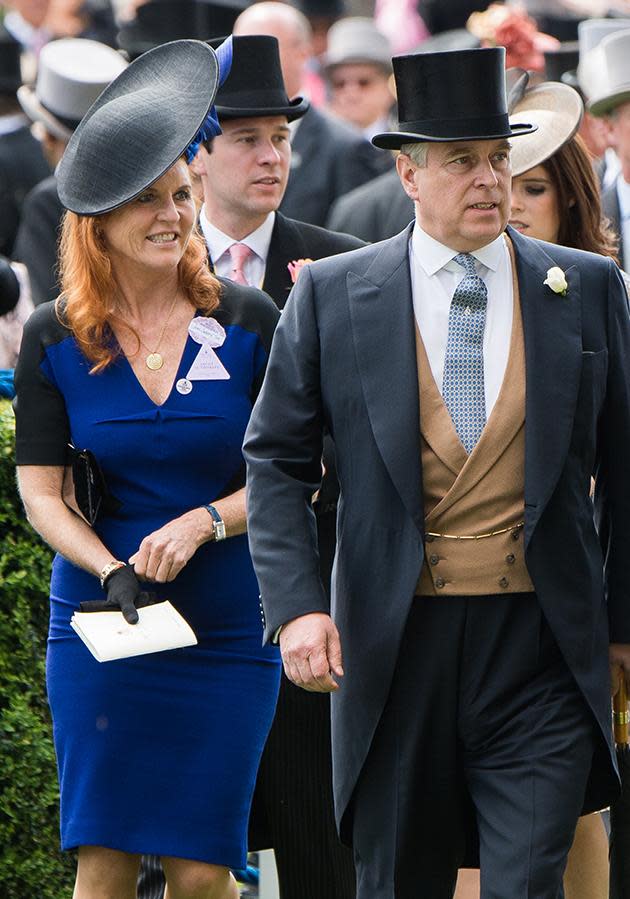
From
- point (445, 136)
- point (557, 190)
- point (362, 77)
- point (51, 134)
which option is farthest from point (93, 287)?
point (362, 77)

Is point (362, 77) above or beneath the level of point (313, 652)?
above

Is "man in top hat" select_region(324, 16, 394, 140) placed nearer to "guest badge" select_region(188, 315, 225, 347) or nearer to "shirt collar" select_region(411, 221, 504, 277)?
"guest badge" select_region(188, 315, 225, 347)

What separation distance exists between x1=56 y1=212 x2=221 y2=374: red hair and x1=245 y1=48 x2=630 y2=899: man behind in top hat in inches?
24.4

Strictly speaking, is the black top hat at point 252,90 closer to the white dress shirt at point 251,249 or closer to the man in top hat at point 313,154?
the white dress shirt at point 251,249

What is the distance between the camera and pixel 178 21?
1305 centimetres

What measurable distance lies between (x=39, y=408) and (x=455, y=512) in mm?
1259

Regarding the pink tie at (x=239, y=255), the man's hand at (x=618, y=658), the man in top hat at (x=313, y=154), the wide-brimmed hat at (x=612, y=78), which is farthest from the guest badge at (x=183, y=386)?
the man in top hat at (x=313, y=154)

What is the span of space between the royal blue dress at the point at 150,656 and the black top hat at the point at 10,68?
6.99 m

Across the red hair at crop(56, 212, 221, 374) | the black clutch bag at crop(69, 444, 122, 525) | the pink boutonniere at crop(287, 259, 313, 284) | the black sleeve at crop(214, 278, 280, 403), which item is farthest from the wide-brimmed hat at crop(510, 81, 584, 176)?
the black clutch bag at crop(69, 444, 122, 525)

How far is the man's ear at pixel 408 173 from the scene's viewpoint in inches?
203

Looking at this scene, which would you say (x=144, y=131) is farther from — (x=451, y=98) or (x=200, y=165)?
(x=200, y=165)

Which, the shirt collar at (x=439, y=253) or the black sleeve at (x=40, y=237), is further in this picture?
the black sleeve at (x=40, y=237)

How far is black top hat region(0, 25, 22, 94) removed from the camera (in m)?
12.3

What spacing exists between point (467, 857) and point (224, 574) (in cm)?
102
